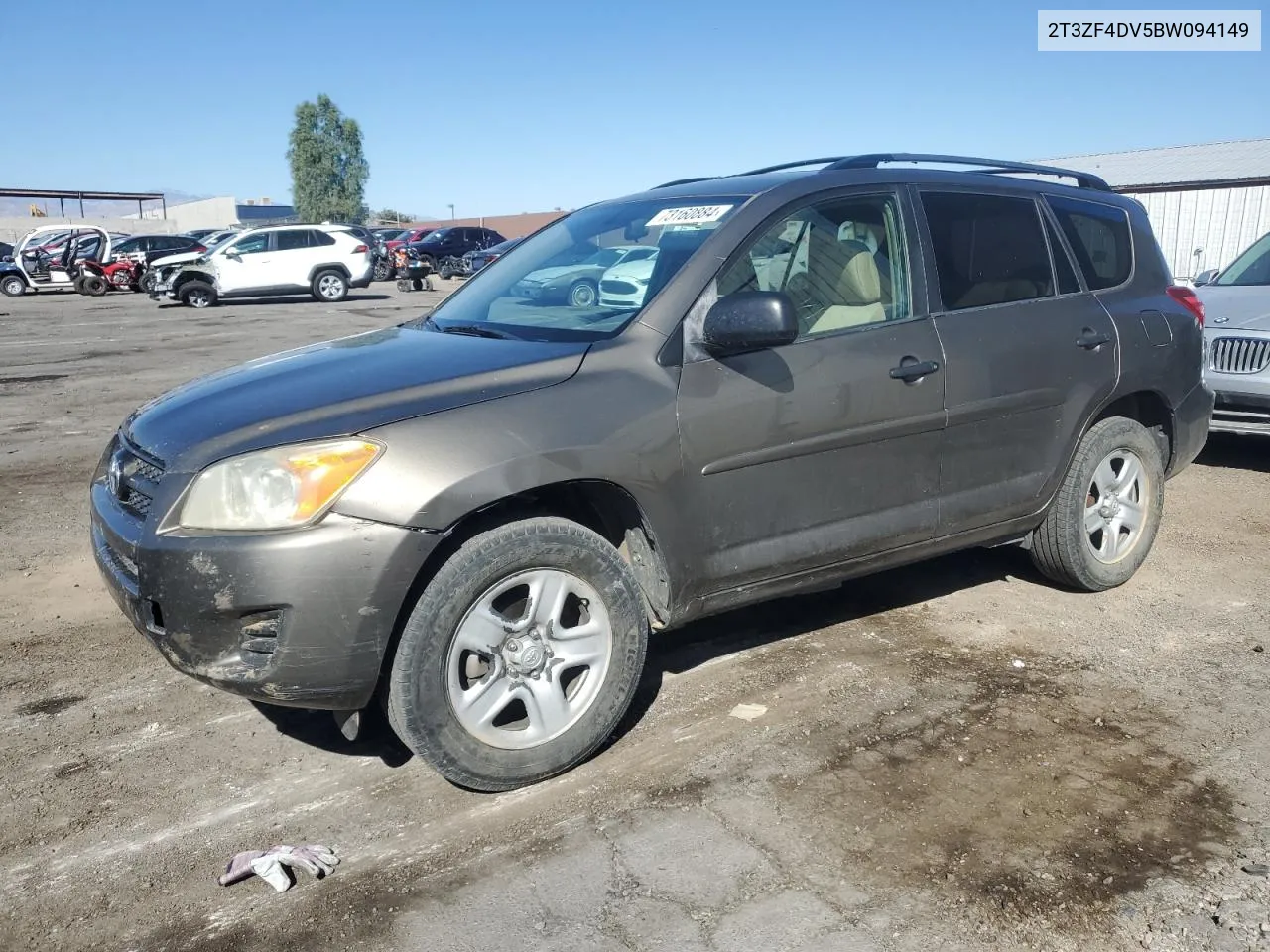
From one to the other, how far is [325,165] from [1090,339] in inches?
3767

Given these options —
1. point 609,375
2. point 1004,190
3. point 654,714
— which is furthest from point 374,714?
point 1004,190

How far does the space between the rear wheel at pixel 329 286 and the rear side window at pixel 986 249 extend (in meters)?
21.8

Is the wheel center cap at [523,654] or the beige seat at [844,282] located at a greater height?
the beige seat at [844,282]

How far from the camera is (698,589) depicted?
349 cm

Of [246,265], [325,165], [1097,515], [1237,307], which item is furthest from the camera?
[325,165]

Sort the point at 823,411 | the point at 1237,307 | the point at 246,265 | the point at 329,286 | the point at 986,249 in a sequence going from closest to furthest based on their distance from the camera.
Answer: the point at 823,411 → the point at 986,249 → the point at 1237,307 → the point at 246,265 → the point at 329,286

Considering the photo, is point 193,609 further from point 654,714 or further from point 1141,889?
point 1141,889

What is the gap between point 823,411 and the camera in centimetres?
365

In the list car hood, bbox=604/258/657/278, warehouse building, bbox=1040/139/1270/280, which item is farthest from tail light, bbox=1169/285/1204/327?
warehouse building, bbox=1040/139/1270/280

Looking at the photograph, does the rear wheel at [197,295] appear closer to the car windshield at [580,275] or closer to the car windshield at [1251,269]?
the car windshield at [1251,269]

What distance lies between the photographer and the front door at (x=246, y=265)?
2328cm

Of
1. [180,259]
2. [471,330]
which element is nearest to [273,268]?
[180,259]

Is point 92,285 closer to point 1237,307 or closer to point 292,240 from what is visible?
point 292,240

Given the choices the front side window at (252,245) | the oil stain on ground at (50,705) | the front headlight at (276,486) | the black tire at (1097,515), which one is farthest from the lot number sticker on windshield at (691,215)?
the front side window at (252,245)
